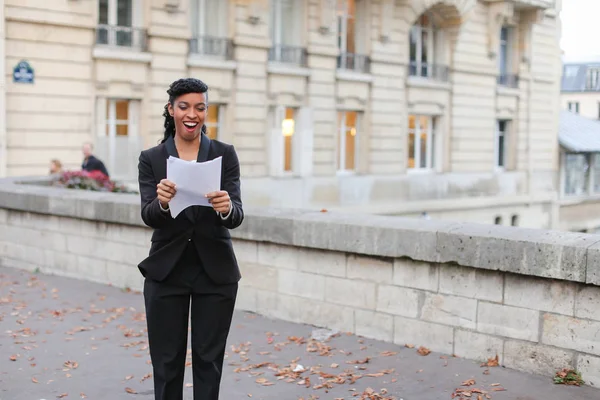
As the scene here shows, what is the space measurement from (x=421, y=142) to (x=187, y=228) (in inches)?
1055

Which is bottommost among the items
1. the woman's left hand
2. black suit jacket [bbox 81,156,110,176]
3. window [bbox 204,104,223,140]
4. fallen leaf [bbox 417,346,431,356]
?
fallen leaf [bbox 417,346,431,356]

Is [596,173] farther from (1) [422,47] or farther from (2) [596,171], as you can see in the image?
(1) [422,47]

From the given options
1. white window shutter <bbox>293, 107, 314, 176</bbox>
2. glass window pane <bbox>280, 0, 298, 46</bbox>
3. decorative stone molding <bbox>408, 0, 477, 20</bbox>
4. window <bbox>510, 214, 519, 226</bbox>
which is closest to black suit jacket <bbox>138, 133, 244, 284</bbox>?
white window shutter <bbox>293, 107, 314, 176</bbox>

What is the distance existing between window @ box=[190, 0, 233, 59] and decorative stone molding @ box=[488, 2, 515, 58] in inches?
493

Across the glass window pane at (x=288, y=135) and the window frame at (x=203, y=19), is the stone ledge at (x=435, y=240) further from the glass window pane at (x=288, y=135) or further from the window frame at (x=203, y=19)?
the glass window pane at (x=288, y=135)

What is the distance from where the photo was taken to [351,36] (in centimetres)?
2791

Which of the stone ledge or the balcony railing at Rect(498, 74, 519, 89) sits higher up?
the balcony railing at Rect(498, 74, 519, 89)

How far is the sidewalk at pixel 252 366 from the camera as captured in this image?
6133 mm

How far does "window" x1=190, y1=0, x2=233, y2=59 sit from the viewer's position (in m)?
23.4

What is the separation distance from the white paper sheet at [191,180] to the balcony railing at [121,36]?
697 inches

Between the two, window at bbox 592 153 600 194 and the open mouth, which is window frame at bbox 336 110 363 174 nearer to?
window at bbox 592 153 600 194

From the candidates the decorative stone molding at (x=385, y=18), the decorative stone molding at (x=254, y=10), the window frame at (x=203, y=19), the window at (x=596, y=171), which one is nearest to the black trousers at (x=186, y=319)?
the window frame at (x=203, y=19)

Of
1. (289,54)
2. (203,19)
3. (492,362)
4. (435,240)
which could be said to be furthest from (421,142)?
(492,362)

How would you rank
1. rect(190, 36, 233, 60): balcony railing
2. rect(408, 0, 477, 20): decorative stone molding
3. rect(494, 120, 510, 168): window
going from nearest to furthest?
rect(190, 36, 233, 60): balcony railing, rect(408, 0, 477, 20): decorative stone molding, rect(494, 120, 510, 168): window
